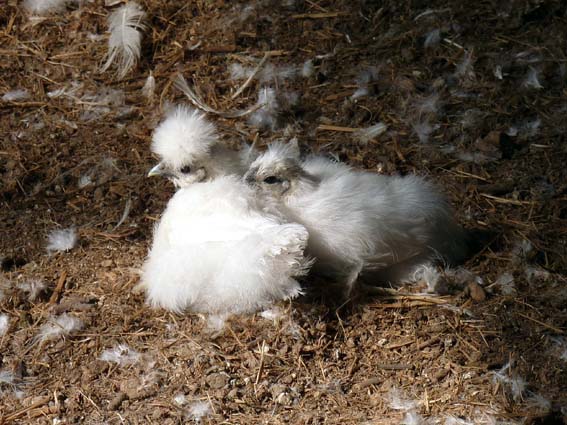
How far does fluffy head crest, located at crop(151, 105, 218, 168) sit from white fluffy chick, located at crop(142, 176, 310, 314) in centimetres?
15

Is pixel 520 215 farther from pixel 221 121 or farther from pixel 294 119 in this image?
pixel 221 121

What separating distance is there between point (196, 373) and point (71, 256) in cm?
98

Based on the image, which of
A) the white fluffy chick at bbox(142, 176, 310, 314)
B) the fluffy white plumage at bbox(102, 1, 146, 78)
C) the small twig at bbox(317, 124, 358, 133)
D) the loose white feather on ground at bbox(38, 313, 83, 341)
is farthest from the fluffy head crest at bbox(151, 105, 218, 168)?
the fluffy white plumage at bbox(102, 1, 146, 78)

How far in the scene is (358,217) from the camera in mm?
3072

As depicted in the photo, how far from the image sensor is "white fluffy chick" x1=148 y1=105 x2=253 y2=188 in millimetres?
3238

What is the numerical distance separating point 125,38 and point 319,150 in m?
1.44

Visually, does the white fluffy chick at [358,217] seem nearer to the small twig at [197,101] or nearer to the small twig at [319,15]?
the small twig at [197,101]

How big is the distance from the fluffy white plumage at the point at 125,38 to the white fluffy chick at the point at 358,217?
1569 millimetres

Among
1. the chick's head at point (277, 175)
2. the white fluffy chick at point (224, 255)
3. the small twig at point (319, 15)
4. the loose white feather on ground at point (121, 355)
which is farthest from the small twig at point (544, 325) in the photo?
the small twig at point (319, 15)

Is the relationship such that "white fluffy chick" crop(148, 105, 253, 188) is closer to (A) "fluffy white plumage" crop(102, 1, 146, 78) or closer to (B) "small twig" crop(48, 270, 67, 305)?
(B) "small twig" crop(48, 270, 67, 305)

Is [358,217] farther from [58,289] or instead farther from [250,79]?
[250,79]

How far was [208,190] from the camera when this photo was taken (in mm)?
3201

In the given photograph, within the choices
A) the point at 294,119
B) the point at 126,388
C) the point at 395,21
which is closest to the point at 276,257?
the point at 126,388

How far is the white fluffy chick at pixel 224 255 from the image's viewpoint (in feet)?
9.51
